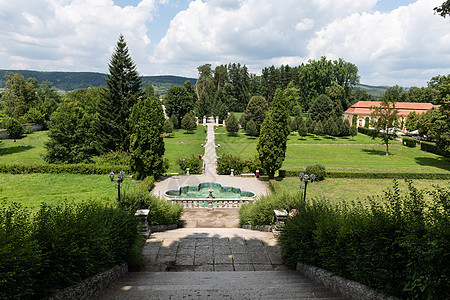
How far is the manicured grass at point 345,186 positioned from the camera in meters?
22.6

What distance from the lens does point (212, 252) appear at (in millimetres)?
9320

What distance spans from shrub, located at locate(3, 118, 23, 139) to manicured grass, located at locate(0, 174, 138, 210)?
28065 mm

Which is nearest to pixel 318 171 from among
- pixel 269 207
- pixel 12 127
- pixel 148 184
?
pixel 269 207

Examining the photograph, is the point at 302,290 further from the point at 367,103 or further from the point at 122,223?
the point at 367,103

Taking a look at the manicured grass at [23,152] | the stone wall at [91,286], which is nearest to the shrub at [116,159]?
the manicured grass at [23,152]

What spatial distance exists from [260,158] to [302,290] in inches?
788

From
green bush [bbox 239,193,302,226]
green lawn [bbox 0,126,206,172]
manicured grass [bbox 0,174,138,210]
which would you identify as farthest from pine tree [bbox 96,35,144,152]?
green bush [bbox 239,193,302,226]

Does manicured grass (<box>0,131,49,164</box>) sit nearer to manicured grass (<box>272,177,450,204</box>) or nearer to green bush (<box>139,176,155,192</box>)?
green bush (<box>139,176,155,192</box>)

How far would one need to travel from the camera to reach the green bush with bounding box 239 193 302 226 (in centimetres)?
1264

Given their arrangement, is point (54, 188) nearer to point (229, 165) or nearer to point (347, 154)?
point (229, 165)

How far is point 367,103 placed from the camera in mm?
71688

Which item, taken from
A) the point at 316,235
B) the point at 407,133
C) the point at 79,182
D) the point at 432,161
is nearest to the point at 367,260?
the point at 316,235

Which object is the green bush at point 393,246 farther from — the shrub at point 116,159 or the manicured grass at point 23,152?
the manicured grass at point 23,152

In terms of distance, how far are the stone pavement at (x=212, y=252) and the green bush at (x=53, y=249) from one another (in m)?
1.63
